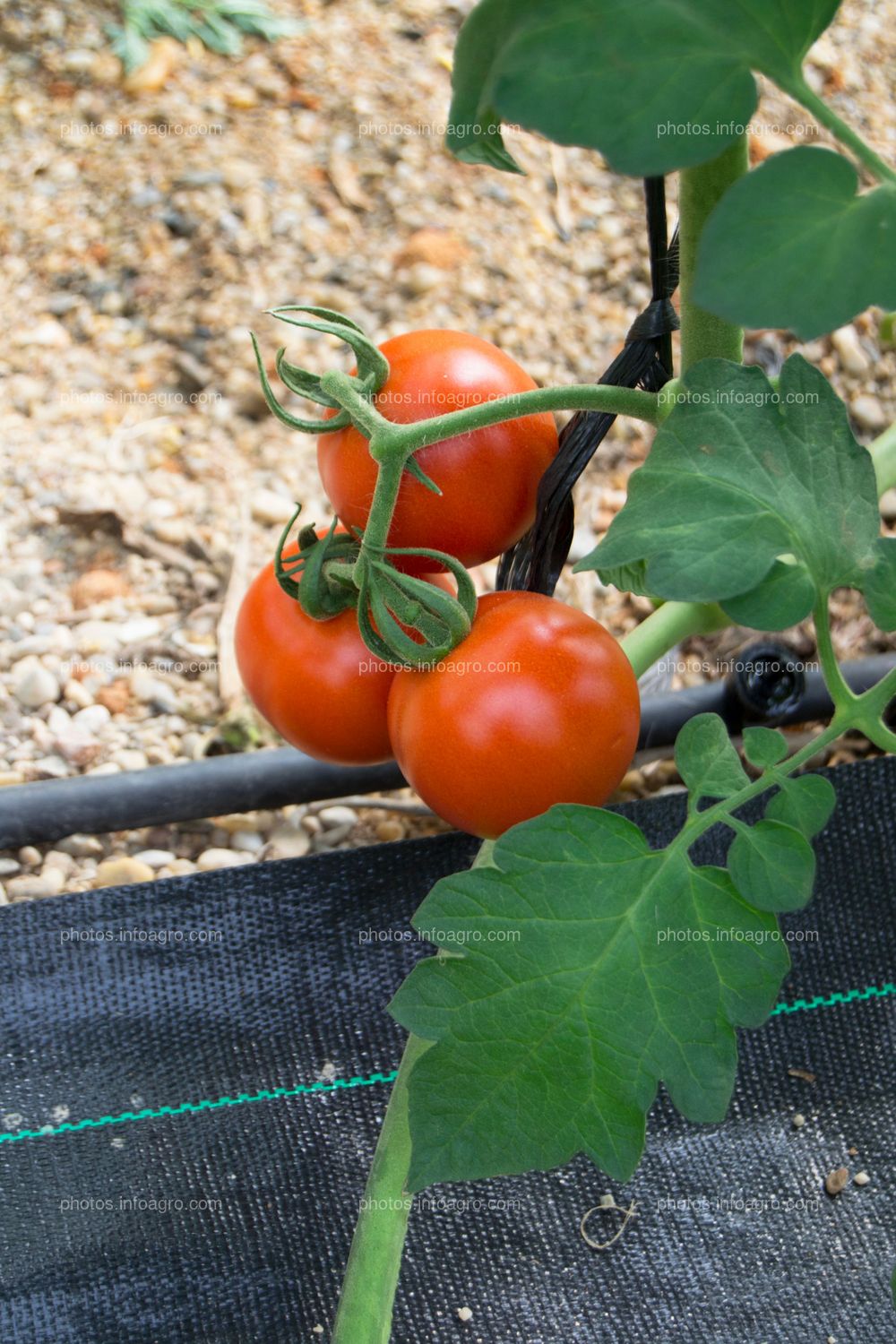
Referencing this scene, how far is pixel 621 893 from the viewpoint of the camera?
24.8 inches

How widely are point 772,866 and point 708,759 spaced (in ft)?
0.24

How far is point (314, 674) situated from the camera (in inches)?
32.6

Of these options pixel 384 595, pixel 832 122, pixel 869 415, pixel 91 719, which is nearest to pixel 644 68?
pixel 832 122

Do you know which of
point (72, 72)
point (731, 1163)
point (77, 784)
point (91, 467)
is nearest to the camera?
point (731, 1163)

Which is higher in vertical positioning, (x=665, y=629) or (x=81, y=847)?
(x=665, y=629)

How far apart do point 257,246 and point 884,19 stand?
96cm

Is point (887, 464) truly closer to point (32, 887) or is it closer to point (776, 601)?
point (776, 601)

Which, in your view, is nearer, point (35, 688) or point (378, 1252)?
point (378, 1252)

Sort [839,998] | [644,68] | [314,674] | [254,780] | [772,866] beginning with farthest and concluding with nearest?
[254,780]
[839,998]
[314,674]
[772,866]
[644,68]

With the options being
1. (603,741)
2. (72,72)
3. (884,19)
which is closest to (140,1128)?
(603,741)

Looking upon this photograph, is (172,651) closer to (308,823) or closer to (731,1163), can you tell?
(308,823)

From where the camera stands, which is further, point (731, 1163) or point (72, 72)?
point (72, 72)

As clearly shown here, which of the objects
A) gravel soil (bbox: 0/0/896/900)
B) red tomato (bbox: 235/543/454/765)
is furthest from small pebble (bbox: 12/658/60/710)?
red tomato (bbox: 235/543/454/765)

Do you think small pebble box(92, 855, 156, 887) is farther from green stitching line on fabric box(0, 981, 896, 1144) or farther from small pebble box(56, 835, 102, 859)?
green stitching line on fabric box(0, 981, 896, 1144)
